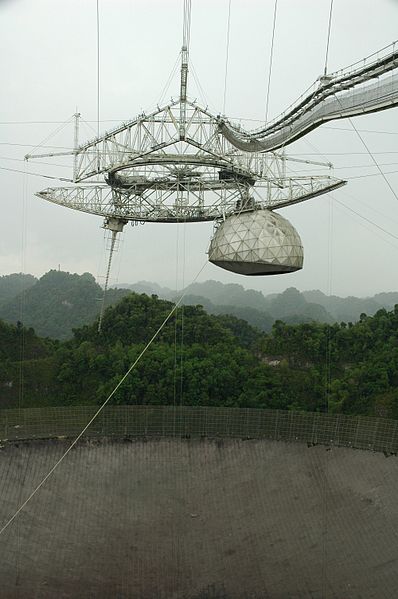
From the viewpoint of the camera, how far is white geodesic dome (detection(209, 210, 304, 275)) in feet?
30.1

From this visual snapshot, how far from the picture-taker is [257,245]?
915 centimetres

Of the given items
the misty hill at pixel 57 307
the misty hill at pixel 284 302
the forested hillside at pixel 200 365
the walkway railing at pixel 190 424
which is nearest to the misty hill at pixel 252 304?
the misty hill at pixel 284 302

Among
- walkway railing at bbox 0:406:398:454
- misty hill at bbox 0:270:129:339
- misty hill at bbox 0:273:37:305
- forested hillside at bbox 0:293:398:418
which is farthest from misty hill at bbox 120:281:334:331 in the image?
walkway railing at bbox 0:406:398:454

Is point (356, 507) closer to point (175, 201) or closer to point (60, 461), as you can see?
point (60, 461)

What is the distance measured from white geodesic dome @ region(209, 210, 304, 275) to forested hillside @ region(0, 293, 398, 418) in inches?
221

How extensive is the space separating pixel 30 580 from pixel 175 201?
7.61 meters

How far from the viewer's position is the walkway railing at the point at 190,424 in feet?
31.4

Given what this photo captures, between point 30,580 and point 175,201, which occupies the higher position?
point 175,201

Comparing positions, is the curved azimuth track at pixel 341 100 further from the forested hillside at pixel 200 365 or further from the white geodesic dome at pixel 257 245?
the forested hillside at pixel 200 365

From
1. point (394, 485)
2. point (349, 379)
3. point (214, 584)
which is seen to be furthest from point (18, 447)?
point (349, 379)

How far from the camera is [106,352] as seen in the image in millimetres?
17562

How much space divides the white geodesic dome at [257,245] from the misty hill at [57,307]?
19.1 metres

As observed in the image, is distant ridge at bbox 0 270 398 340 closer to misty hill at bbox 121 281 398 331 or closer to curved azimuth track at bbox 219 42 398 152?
misty hill at bbox 121 281 398 331

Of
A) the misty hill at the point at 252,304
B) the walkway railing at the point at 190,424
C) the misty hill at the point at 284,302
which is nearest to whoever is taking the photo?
the walkway railing at the point at 190,424
